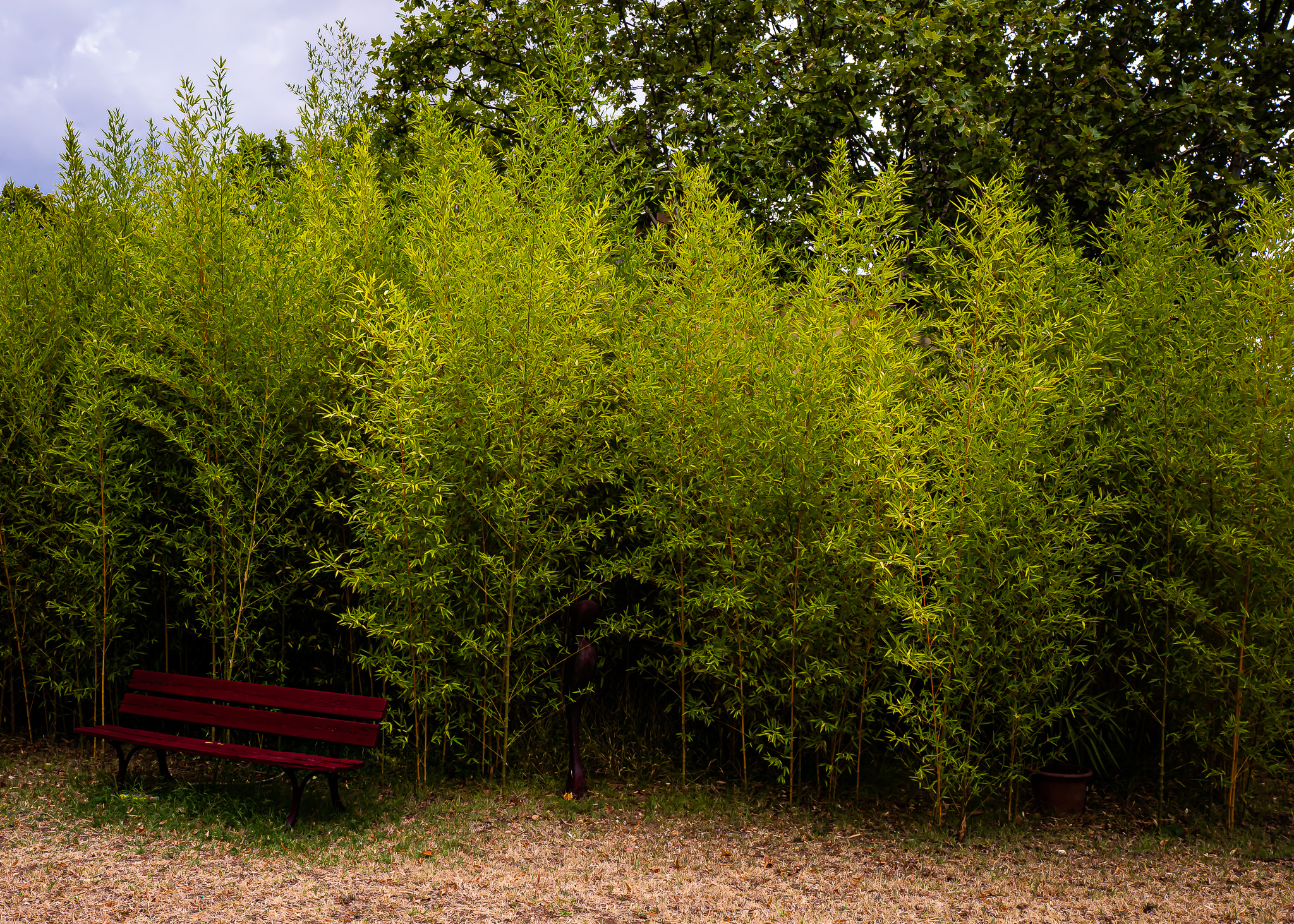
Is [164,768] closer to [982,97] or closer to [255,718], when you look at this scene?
[255,718]

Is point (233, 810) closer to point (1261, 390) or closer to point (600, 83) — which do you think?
point (1261, 390)

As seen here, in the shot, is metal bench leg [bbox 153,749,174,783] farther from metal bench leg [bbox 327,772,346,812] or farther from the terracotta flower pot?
the terracotta flower pot

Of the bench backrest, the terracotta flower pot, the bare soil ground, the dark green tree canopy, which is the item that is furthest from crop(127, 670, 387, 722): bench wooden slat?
the dark green tree canopy

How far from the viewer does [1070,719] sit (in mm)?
4465

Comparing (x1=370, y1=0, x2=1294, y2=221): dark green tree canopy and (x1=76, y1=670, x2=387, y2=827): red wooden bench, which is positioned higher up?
(x1=370, y1=0, x2=1294, y2=221): dark green tree canopy

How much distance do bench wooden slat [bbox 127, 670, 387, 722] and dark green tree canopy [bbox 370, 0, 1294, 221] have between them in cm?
375

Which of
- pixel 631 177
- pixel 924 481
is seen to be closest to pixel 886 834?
pixel 924 481

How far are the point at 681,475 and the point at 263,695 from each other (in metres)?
1.97

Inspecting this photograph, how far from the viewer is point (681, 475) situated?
3980mm

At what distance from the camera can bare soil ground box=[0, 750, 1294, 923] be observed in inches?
124

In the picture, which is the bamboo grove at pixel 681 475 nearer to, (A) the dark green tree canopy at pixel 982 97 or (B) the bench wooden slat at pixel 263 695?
(B) the bench wooden slat at pixel 263 695

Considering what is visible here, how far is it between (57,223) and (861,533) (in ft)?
14.5

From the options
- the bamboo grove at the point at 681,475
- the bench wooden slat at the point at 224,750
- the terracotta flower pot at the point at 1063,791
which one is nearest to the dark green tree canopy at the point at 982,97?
the bamboo grove at the point at 681,475

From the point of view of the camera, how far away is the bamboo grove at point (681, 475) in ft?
12.3
